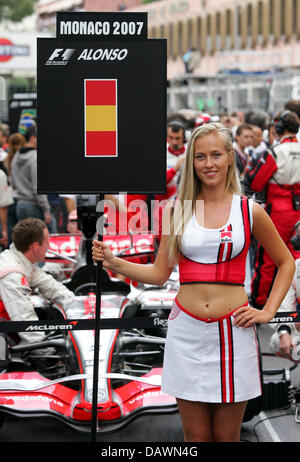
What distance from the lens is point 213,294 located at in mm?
3338

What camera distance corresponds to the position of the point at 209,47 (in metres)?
70.2

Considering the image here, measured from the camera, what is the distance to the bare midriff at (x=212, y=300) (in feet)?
10.9

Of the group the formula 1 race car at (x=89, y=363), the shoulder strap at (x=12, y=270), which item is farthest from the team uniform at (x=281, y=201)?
the shoulder strap at (x=12, y=270)

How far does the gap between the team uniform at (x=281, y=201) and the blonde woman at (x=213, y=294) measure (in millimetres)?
4298

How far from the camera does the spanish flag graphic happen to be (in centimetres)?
393

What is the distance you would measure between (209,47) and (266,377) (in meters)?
67.0

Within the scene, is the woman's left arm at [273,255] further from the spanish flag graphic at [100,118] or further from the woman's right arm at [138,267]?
the spanish flag graphic at [100,118]

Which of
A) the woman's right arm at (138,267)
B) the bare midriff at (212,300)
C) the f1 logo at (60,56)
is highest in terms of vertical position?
the f1 logo at (60,56)

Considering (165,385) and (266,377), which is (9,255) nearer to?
(266,377)

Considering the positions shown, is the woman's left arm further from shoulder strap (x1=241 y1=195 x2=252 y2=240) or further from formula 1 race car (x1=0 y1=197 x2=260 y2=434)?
formula 1 race car (x1=0 y1=197 x2=260 y2=434)

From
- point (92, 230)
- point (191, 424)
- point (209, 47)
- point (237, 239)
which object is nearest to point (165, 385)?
point (191, 424)

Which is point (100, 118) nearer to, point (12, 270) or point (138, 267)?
point (138, 267)

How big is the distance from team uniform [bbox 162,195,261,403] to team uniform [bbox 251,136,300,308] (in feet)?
14.3
